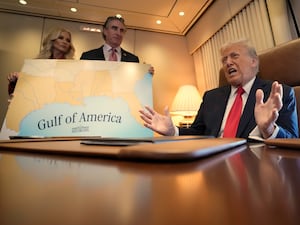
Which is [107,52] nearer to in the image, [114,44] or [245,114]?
[114,44]

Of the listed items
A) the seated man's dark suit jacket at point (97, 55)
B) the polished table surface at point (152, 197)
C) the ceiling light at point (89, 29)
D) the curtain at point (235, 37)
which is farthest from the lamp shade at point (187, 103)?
the polished table surface at point (152, 197)

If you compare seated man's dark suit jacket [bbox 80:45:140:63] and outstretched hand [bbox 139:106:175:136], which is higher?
seated man's dark suit jacket [bbox 80:45:140:63]

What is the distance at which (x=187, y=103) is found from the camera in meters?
2.13

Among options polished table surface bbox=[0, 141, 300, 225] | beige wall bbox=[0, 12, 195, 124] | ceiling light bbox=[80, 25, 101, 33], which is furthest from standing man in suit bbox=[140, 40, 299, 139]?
ceiling light bbox=[80, 25, 101, 33]

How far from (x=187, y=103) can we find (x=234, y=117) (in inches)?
48.0

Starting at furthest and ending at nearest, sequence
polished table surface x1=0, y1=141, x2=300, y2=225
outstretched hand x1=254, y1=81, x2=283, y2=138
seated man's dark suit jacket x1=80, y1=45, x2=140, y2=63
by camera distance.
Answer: seated man's dark suit jacket x1=80, y1=45, x2=140, y2=63
outstretched hand x1=254, y1=81, x2=283, y2=138
polished table surface x1=0, y1=141, x2=300, y2=225

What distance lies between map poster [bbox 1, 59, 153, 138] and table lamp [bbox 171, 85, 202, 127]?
90cm

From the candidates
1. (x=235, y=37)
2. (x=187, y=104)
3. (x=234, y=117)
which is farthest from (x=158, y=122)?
(x=235, y=37)

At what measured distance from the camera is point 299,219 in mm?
82

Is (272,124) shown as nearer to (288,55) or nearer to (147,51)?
(288,55)

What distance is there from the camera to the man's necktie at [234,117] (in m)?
0.88

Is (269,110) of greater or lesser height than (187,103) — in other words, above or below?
below

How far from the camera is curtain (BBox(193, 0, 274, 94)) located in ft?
5.21

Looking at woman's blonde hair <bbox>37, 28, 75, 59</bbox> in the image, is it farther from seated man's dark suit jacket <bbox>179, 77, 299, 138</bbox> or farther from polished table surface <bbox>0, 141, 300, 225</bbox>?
polished table surface <bbox>0, 141, 300, 225</bbox>
